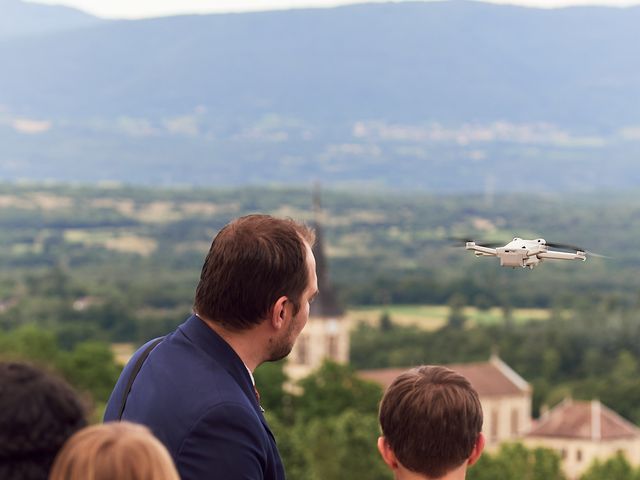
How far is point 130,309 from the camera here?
190875mm

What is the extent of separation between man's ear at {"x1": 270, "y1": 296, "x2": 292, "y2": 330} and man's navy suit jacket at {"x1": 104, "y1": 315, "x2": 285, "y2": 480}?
21 centimetres

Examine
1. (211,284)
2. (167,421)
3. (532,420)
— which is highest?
(211,284)

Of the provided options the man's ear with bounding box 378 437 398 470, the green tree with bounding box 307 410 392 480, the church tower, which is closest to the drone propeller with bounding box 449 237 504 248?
the man's ear with bounding box 378 437 398 470

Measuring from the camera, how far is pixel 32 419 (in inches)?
204

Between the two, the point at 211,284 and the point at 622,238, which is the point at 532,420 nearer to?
the point at 622,238

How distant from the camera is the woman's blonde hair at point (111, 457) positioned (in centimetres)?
499

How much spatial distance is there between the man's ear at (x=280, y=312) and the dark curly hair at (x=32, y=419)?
1729 mm

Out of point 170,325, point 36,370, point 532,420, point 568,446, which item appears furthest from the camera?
point 170,325

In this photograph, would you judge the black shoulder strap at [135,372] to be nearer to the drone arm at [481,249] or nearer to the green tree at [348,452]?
the drone arm at [481,249]

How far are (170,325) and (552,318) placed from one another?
1543 inches

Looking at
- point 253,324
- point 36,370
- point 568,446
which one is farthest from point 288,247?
point 568,446

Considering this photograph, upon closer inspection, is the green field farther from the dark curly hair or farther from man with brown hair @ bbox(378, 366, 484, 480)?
the dark curly hair

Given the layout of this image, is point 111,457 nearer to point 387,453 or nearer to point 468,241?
point 468,241

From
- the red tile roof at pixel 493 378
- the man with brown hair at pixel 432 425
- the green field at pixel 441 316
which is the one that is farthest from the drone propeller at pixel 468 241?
the green field at pixel 441 316
